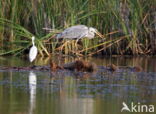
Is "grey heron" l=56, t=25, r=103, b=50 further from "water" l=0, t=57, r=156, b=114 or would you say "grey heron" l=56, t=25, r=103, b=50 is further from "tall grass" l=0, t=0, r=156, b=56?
"water" l=0, t=57, r=156, b=114

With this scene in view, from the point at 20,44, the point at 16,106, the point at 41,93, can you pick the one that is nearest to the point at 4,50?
the point at 20,44

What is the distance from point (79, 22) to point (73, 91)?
707 centimetres

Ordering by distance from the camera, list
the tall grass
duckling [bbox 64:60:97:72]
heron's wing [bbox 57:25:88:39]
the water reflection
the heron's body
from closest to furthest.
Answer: the water reflection → duckling [bbox 64:60:97:72] → the heron's body → heron's wing [bbox 57:25:88:39] → the tall grass

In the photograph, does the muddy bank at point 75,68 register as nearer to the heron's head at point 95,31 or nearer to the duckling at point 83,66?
the duckling at point 83,66

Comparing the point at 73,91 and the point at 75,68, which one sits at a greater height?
the point at 75,68

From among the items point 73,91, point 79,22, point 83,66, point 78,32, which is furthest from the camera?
point 79,22

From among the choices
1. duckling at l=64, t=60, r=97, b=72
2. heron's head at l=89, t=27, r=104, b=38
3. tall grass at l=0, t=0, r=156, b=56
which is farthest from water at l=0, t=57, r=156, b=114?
tall grass at l=0, t=0, r=156, b=56

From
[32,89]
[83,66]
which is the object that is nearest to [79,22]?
[83,66]

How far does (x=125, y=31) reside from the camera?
51.6 ft

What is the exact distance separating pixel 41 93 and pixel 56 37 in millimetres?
6180

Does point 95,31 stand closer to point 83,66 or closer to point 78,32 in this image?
point 78,32

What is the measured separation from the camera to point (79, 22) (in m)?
16.4

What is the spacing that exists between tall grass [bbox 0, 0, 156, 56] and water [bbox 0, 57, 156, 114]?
3041mm

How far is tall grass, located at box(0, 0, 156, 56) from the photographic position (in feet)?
50.6
